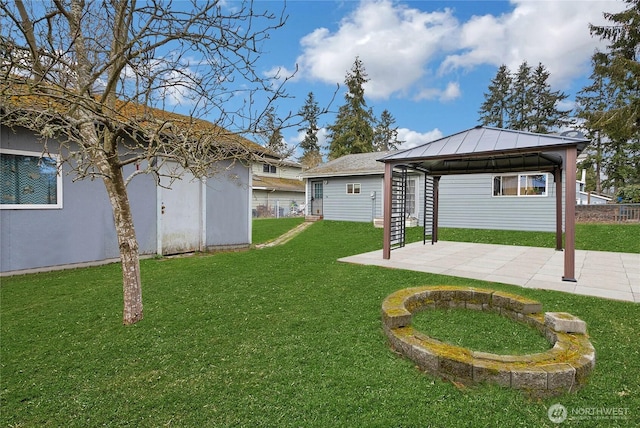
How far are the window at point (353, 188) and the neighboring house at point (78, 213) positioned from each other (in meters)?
7.99

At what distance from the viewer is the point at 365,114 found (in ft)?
99.0

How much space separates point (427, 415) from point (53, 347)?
3227 mm

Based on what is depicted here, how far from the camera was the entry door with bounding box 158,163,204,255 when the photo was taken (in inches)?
295

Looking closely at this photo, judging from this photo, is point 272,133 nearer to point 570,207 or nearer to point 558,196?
point 570,207

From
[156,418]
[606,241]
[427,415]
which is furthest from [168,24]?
[606,241]

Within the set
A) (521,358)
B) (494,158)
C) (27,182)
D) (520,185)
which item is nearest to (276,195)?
(520,185)

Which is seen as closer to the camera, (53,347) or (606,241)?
(53,347)

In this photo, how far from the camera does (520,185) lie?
11.9m

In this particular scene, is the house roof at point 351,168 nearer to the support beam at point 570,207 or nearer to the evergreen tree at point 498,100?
the support beam at point 570,207

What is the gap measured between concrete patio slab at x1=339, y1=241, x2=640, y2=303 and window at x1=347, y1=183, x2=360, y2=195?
6.93 m

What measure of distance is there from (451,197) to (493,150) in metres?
7.98

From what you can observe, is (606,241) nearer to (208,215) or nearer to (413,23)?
(413,23)

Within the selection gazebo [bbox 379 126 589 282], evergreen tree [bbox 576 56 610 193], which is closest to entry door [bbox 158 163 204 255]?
gazebo [bbox 379 126 589 282]

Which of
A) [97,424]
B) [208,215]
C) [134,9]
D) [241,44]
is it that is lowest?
[97,424]
